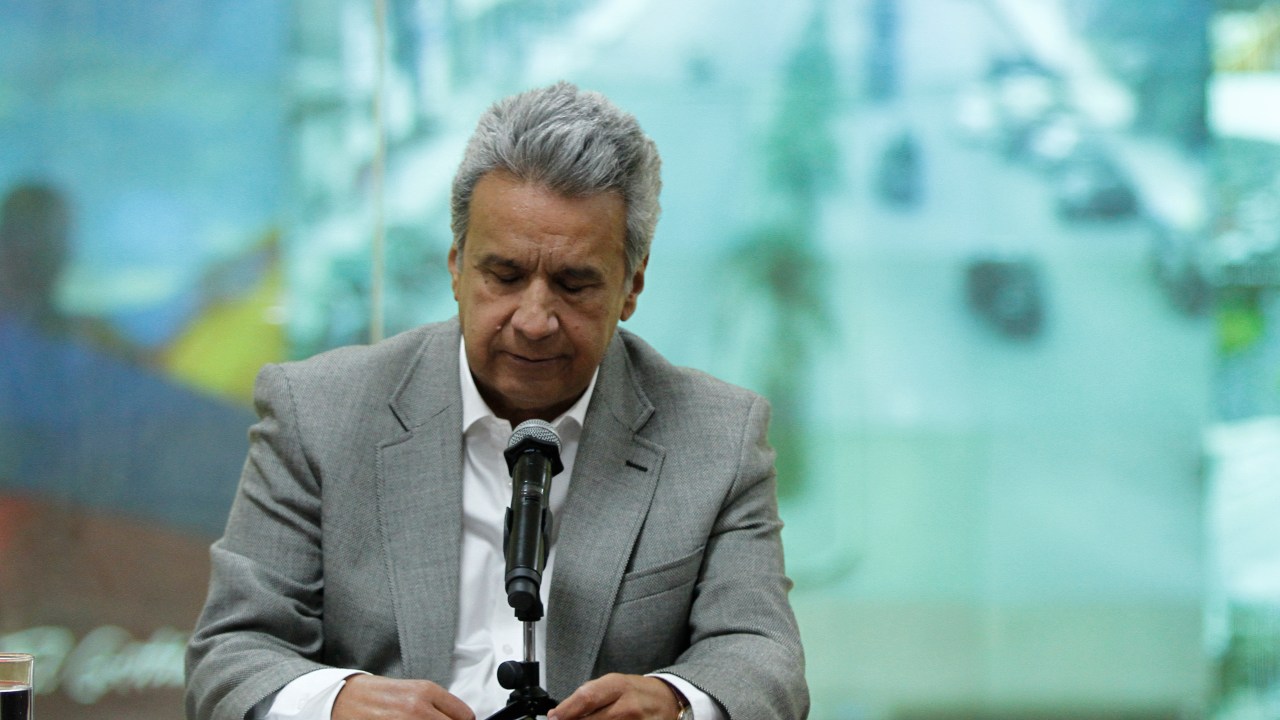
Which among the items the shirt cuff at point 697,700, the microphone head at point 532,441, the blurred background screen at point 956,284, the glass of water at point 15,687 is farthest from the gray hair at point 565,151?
the blurred background screen at point 956,284

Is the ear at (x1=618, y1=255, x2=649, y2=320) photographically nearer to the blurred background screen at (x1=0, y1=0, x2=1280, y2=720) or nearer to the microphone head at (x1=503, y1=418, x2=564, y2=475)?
the microphone head at (x1=503, y1=418, x2=564, y2=475)

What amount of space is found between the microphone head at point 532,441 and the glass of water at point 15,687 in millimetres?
681

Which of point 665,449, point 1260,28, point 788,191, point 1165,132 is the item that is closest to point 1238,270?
point 1165,132

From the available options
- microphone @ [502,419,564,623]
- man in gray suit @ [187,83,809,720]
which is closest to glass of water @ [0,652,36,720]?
man in gray suit @ [187,83,809,720]

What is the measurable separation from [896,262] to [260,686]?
316cm

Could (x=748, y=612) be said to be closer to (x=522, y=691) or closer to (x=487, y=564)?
(x=487, y=564)

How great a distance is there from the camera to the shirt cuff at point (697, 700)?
1982 mm

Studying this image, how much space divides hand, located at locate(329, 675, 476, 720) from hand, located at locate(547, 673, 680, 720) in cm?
15

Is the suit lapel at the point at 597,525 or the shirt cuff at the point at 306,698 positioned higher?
the suit lapel at the point at 597,525

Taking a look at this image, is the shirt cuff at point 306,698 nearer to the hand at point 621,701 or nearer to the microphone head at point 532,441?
the hand at point 621,701

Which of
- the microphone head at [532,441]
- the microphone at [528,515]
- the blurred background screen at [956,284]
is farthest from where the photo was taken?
the blurred background screen at [956,284]

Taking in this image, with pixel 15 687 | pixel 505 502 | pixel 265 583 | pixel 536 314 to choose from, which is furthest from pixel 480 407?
pixel 15 687

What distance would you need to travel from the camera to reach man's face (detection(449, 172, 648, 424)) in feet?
6.77

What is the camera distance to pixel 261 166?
14.1 ft
